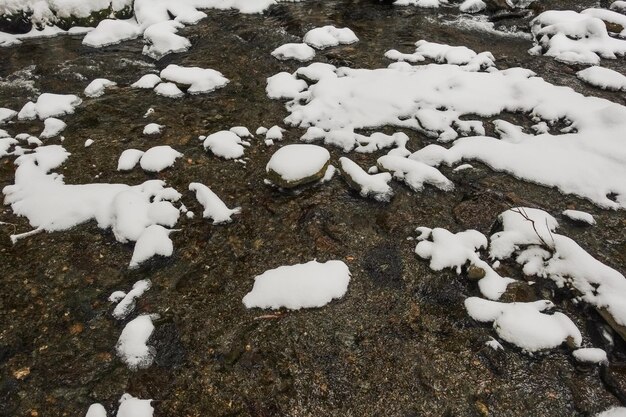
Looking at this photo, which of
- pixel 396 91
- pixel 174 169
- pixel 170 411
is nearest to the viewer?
pixel 170 411

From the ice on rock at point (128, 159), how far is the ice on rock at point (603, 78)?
7171 millimetres

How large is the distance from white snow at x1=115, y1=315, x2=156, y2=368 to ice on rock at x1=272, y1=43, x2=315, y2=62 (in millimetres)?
5860

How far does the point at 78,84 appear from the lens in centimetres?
699

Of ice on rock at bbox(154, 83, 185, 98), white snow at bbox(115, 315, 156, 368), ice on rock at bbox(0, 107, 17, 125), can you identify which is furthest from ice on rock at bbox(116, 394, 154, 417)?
ice on rock at bbox(0, 107, 17, 125)

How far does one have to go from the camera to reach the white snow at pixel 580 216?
422cm

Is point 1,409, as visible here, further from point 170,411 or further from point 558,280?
point 558,280

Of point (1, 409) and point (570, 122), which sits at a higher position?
point (570, 122)

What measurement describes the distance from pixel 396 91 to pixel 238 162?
290 centimetres

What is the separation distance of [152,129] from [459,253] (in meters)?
4.39

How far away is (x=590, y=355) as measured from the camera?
3094mm

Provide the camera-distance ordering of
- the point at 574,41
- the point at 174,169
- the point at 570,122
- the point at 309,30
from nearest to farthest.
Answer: the point at 174,169 < the point at 570,122 < the point at 574,41 < the point at 309,30

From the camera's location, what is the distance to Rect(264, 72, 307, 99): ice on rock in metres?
6.53

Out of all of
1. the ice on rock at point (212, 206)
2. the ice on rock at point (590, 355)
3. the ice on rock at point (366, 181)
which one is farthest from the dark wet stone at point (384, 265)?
the ice on rock at point (212, 206)

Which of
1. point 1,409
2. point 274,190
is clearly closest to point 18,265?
point 1,409
